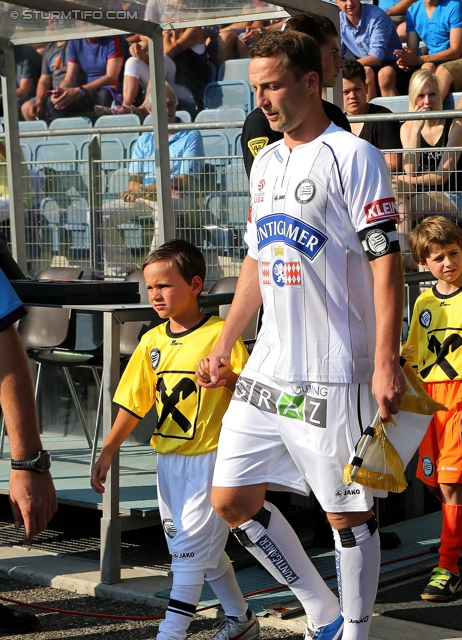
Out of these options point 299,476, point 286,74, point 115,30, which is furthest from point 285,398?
point 115,30

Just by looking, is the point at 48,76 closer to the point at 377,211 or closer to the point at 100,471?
the point at 100,471

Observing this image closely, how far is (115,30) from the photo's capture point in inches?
283

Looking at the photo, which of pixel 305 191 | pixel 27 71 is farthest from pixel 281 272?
pixel 27 71

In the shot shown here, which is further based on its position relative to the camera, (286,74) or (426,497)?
(426,497)

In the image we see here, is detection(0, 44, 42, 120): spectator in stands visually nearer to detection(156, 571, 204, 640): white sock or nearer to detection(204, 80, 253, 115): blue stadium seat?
detection(204, 80, 253, 115): blue stadium seat

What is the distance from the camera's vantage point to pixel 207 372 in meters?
3.59

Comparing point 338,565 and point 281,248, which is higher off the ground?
point 281,248

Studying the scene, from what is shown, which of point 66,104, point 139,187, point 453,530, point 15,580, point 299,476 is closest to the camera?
point 299,476

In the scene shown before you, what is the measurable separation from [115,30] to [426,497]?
3954mm

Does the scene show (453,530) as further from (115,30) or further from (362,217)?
(115,30)

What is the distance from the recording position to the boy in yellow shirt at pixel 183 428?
149 inches

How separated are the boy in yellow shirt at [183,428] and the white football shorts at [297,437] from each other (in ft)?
0.83

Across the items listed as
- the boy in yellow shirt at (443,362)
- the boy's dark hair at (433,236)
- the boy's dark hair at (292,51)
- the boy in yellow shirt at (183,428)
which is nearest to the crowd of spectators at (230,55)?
the boy's dark hair at (433,236)

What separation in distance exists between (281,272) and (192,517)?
42.2 inches
